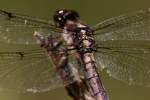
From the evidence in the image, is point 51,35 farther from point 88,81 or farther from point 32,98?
point 32,98

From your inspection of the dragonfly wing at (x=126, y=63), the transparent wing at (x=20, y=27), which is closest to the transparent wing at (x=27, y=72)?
the transparent wing at (x=20, y=27)

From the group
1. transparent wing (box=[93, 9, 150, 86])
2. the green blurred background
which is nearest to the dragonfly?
transparent wing (box=[93, 9, 150, 86])

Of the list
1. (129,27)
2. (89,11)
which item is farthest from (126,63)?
(89,11)

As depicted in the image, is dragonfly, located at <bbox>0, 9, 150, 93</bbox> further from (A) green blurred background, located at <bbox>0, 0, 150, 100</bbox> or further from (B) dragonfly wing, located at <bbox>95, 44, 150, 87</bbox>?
(A) green blurred background, located at <bbox>0, 0, 150, 100</bbox>

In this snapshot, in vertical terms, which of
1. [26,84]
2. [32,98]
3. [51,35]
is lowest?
[32,98]

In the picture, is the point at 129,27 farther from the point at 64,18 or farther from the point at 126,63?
the point at 64,18

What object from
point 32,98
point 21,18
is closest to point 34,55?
point 21,18
